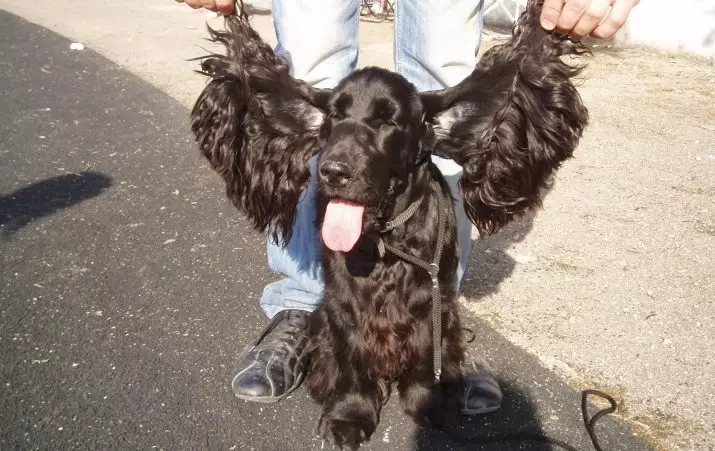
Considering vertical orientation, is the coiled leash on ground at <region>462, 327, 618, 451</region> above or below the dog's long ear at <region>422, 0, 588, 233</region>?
below

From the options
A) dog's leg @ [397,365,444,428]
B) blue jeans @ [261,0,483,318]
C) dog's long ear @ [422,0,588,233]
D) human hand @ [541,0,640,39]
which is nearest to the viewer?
human hand @ [541,0,640,39]

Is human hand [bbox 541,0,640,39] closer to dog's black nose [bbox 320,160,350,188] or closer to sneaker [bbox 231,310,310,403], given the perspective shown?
dog's black nose [bbox 320,160,350,188]

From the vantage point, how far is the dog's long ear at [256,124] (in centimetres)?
229

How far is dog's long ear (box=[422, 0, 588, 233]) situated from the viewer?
81.4 inches

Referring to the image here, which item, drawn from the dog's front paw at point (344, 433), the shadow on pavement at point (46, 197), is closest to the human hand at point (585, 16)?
the dog's front paw at point (344, 433)

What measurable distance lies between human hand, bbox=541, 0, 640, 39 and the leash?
719mm

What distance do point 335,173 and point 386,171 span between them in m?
0.22

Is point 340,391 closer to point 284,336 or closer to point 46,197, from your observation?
point 284,336

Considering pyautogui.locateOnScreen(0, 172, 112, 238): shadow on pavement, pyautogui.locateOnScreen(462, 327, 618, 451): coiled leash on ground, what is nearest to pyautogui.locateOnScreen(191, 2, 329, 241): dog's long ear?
pyautogui.locateOnScreen(462, 327, 618, 451): coiled leash on ground

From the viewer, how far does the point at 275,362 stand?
2625mm

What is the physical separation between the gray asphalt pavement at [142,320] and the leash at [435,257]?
29 centimetres

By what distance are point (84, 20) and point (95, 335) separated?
7.78 metres

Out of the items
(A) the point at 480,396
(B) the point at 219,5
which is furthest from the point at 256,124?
(A) the point at 480,396

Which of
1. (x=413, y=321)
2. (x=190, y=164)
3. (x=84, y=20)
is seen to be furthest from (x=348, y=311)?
(x=84, y=20)
